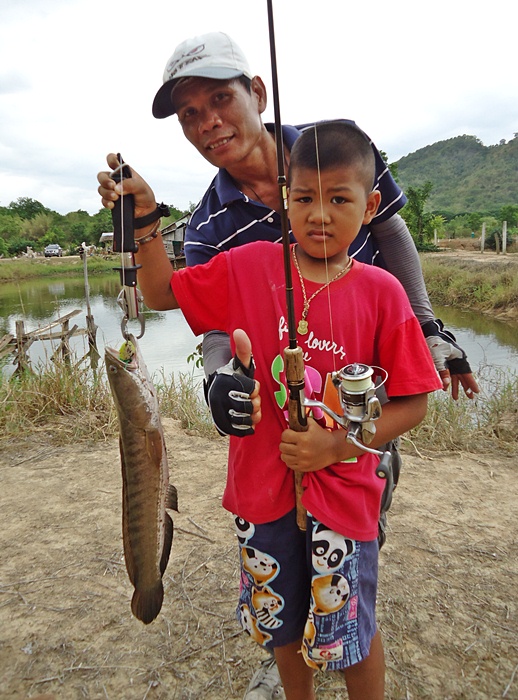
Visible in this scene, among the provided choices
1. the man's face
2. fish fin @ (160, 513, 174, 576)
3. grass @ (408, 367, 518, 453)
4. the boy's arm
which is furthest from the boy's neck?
grass @ (408, 367, 518, 453)

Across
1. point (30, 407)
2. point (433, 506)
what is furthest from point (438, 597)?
point (30, 407)

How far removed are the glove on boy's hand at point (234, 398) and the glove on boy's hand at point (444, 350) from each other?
1084 mm

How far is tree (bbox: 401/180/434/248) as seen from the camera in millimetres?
30375

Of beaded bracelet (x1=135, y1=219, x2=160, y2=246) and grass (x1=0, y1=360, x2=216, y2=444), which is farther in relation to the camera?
grass (x1=0, y1=360, x2=216, y2=444)

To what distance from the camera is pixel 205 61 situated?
5.82 ft

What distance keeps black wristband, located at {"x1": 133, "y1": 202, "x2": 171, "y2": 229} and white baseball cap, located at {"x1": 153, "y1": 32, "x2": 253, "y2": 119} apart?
0.54 metres

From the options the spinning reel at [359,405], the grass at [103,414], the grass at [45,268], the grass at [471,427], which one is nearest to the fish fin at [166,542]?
the spinning reel at [359,405]

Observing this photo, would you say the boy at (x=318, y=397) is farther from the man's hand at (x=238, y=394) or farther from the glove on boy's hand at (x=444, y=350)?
the glove on boy's hand at (x=444, y=350)

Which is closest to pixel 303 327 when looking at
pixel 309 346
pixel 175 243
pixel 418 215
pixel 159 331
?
pixel 309 346

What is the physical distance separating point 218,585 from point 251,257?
2257 mm

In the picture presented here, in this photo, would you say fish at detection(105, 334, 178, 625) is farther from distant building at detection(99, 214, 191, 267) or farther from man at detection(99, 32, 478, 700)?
distant building at detection(99, 214, 191, 267)

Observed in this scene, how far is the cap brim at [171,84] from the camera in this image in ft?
5.75

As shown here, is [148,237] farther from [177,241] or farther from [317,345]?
[177,241]

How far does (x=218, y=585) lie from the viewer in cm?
302
